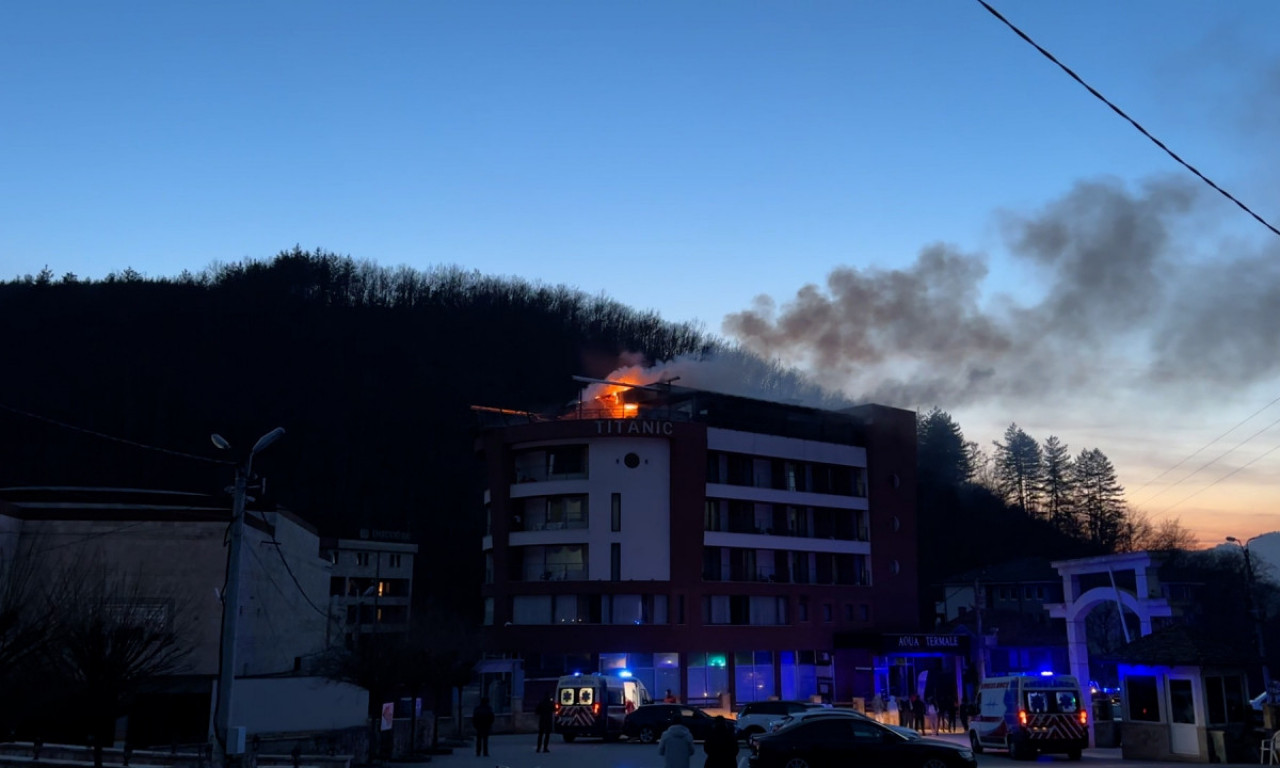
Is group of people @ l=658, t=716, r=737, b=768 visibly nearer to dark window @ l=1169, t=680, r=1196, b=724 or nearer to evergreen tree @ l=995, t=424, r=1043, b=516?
dark window @ l=1169, t=680, r=1196, b=724

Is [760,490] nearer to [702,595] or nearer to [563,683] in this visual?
[702,595]

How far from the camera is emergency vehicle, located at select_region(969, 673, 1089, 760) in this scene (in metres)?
29.0

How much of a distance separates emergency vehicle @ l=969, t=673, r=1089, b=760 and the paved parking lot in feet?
1.37

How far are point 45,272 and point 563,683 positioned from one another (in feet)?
595

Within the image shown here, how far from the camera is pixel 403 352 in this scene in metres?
166

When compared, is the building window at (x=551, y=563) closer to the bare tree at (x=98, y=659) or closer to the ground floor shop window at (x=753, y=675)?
the ground floor shop window at (x=753, y=675)

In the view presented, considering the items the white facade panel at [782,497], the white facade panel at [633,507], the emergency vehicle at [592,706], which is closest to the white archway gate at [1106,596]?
the emergency vehicle at [592,706]

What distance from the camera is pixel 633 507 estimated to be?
203 feet

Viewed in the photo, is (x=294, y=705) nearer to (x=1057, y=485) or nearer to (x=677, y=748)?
(x=677, y=748)

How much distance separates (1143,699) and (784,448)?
39814 millimetres

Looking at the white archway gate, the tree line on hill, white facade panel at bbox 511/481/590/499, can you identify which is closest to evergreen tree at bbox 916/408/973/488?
the tree line on hill

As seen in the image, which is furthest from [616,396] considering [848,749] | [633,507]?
[848,749]

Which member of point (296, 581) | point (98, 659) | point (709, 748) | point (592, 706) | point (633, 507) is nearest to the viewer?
point (709, 748)

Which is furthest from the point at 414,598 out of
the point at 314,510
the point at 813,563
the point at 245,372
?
the point at 245,372
